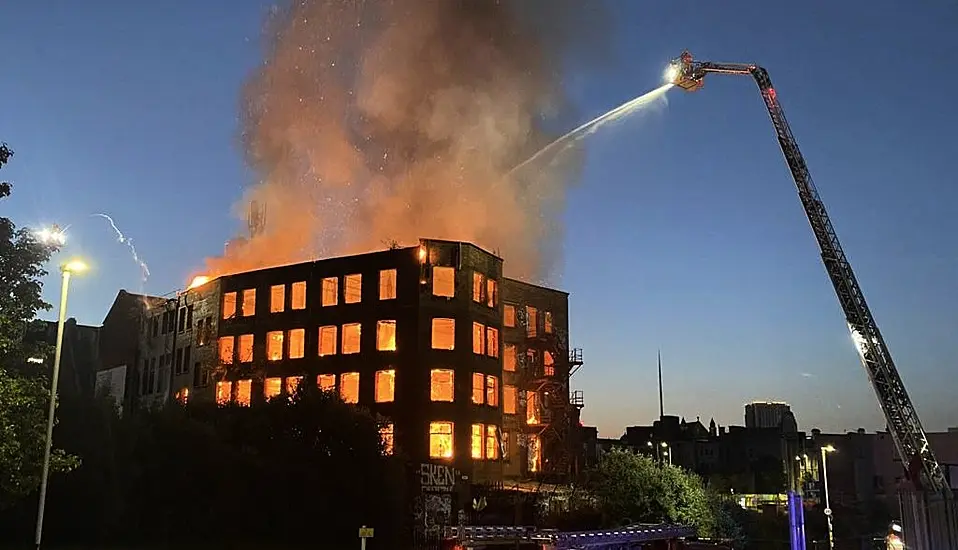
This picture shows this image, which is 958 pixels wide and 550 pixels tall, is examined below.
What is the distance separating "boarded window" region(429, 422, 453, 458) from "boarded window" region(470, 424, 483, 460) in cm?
199

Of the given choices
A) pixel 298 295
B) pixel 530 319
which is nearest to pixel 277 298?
pixel 298 295

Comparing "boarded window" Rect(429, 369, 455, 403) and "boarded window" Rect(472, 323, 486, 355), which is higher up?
"boarded window" Rect(472, 323, 486, 355)

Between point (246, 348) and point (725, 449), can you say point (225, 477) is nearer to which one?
point (246, 348)

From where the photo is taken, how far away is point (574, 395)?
253ft

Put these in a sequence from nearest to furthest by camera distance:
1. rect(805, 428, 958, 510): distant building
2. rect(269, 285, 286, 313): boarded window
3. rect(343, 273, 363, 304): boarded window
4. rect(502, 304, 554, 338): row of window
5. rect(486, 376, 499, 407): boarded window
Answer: rect(486, 376, 499, 407): boarded window < rect(343, 273, 363, 304): boarded window < rect(269, 285, 286, 313): boarded window < rect(502, 304, 554, 338): row of window < rect(805, 428, 958, 510): distant building

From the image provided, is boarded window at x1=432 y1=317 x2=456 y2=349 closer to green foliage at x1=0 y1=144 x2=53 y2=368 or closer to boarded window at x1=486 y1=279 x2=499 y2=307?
boarded window at x1=486 y1=279 x2=499 y2=307

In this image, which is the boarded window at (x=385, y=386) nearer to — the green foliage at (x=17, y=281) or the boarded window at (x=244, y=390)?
the boarded window at (x=244, y=390)

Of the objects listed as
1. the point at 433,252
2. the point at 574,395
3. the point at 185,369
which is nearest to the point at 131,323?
the point at 185,369

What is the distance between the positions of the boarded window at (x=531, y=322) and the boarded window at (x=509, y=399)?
5316mm

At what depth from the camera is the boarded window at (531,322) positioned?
2911 inches

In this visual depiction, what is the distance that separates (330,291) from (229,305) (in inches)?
416

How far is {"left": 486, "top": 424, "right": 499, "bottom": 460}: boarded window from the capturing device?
64.2 m

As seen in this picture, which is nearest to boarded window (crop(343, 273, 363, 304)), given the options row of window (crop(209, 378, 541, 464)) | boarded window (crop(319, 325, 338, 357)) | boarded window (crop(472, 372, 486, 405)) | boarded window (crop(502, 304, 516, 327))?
boarded window (crop(319, 325, 338, 357))

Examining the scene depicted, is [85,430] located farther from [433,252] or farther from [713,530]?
[713,530]
